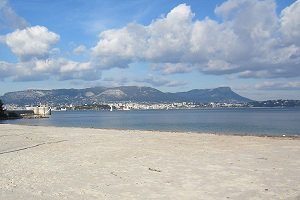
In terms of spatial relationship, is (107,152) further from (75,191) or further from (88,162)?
(75,191)

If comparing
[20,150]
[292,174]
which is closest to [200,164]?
[292,174]

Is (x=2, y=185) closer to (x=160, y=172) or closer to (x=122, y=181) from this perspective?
(x=122, y=181)

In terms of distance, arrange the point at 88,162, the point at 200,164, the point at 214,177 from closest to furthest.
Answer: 1. the point at 214,177
2. the point at 200,164
3. the point at 88,162

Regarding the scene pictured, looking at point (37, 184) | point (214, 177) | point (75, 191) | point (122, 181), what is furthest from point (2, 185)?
point (214, 177)

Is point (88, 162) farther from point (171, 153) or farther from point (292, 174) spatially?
point (292, 174)

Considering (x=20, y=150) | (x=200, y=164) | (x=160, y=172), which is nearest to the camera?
(x=160, y=172)

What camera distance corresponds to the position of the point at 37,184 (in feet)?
39.5

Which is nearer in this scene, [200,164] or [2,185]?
[2,185]

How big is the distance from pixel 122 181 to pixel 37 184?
8.50 ft

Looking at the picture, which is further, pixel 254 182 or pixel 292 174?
pixel 292 174

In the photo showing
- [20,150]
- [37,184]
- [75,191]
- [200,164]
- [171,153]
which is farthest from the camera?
[20,150]

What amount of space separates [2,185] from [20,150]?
397 inches

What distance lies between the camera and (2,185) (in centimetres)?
1181

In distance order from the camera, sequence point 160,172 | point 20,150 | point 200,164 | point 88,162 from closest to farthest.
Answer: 1. point 160,172
2. point 200,164
3. point 88,162
4. point 20,150
